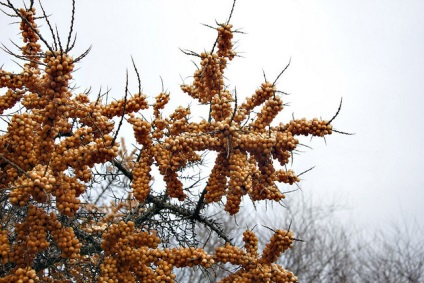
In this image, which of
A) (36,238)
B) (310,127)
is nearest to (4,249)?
(36,238)

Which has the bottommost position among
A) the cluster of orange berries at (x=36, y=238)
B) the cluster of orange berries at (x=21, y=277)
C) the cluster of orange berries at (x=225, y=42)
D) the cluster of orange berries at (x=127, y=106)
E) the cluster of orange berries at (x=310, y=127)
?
the cluster of orange berries at (x=21, y=277)

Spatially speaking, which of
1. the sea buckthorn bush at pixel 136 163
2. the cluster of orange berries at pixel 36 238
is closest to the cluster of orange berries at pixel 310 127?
the sea buckthorn bush at pixel 136 163

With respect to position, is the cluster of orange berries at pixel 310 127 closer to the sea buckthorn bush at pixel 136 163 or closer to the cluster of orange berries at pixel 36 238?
the sea buckthorn bush at pixel 136 163

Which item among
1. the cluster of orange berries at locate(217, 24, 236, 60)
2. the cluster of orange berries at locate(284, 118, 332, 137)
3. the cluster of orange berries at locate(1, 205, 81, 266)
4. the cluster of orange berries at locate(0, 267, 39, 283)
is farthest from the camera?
the cluster of orange berries at locate(217, 24, 236, 60)

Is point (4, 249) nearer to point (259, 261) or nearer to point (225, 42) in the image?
point (259, 261)

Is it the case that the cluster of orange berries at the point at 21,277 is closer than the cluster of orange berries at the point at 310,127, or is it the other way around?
the cluster of orange berries at the point at 21,277

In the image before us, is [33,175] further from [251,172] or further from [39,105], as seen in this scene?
[251,172]

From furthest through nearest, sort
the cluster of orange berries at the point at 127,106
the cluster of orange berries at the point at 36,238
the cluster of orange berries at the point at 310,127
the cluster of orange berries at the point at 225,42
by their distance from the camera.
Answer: the cluster of orange berries at the point at 225,42, the cluster of orange berries at the point at 127,106, the cluster of orange berries at the point at 310,127, the cluster of orange berries at the point at 36,238

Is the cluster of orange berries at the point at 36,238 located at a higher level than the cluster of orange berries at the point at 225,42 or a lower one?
lower

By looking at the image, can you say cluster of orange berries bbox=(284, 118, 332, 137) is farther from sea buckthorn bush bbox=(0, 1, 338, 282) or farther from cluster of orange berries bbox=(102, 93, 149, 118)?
cluster of orange berries bbox=(102, 93, 149, 118)

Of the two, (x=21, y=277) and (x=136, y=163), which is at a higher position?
(x=136, y=163)

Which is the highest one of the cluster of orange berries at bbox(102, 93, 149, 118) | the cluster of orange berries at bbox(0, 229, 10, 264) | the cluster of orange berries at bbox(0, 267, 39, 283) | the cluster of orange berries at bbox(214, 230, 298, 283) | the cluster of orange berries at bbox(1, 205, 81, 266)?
the cluster of orange berries at bbox(102, 93, 149, 118)

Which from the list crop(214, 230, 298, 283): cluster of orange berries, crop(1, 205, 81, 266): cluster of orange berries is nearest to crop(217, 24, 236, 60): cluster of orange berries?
crop(214, 230, 298, 283): cluster of orange berries

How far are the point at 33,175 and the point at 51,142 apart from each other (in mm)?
423
